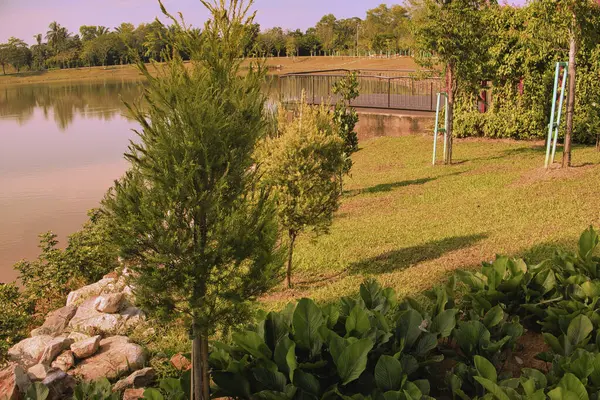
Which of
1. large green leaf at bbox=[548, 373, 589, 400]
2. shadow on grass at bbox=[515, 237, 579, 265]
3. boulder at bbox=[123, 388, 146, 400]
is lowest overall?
boulder at bbox=[123, 388, 146, 400]

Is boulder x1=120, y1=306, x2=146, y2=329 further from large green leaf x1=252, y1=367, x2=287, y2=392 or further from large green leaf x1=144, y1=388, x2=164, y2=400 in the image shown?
large green leaf x1=252, y1=367, x2=287, y2=392

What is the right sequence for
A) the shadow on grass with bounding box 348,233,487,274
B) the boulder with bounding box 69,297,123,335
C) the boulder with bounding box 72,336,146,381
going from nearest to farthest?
the boulder with bounding box 72,336,146,381 → the boulder with bounding box 69,297,123,335 → the shadow on grass with bounding box 348,233,487,274

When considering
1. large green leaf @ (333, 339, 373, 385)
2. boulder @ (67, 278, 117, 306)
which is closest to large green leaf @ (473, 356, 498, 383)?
large green leaf @ (333, 339, 373, 385)

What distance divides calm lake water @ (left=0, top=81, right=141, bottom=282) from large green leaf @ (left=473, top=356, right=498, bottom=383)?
9.42 feet

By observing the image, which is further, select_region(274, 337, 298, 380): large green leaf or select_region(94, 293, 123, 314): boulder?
select_region(94, 293, 123, 314): boulder

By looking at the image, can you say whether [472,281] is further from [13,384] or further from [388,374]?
[13,384]

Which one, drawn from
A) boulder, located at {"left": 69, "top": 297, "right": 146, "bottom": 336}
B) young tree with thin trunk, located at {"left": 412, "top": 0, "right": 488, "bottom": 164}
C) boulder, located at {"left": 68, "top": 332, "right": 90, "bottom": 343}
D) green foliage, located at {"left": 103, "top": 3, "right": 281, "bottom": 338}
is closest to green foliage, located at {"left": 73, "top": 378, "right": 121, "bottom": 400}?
green foliage, located at {"left": 103, "top": 3, "right": 281, "bottom": 338}

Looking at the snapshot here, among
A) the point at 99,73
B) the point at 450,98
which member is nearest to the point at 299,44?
the point at 99,73

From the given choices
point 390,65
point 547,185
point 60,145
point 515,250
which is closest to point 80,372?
point 515,250

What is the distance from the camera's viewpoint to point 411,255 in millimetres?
7918

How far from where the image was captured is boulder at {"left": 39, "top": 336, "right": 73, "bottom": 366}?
17.6ft

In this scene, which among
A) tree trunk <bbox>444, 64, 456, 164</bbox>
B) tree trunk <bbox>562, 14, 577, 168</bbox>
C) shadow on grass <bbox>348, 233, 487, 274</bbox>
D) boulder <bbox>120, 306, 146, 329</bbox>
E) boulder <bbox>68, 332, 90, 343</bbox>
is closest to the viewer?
boulder <bbox>68, 332, 90, 343</bbox>

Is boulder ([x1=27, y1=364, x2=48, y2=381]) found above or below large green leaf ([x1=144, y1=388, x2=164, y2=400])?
below

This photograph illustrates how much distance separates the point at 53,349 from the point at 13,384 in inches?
42.8
